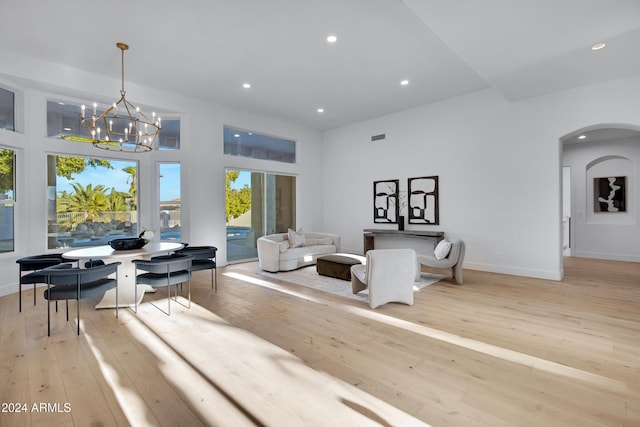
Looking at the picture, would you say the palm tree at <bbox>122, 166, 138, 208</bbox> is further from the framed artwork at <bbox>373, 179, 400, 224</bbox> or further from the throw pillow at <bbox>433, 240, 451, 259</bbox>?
the throw pillow at <bbox>433, 240, 451, 259</bbox>

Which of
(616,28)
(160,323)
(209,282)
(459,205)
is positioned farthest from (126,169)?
(616,28)

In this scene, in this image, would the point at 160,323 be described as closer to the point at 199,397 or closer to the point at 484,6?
the point at 199,397

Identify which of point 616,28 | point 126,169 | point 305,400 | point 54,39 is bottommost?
point 305,400

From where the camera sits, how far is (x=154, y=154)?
6188 millimetres

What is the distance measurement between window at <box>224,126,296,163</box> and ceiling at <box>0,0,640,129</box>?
1.38 meters

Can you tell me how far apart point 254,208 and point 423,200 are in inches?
163

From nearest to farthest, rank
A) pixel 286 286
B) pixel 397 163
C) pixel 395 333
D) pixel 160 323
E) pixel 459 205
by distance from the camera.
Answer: pixel 395 333 < pixel 160 323 < pixel 286 286 < pixel 459 205 < pixel 397 163

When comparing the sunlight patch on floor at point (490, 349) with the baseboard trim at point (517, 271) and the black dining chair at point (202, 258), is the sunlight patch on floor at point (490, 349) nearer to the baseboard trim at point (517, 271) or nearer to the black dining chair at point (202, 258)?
the black dining chair at point (202, 258)

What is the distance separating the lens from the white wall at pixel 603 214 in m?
7.02

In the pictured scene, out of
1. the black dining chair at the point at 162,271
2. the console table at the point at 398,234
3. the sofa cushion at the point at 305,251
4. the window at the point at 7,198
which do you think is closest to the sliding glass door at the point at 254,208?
the sofa cushion at the point at 305,251

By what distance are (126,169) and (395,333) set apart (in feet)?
19.4

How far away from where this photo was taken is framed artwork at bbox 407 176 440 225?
677cm

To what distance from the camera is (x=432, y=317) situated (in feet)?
11.7

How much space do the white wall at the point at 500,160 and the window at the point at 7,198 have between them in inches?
280
